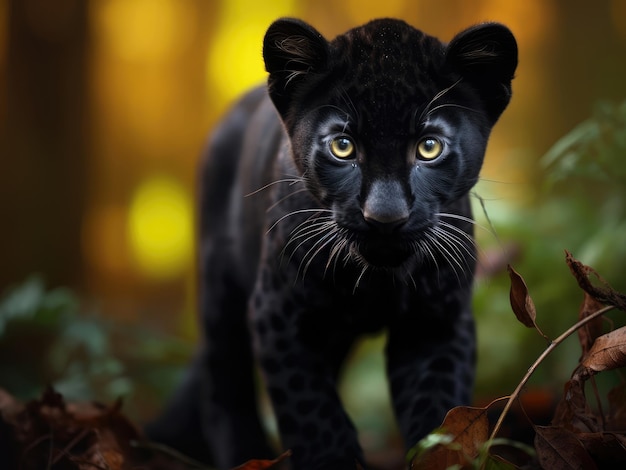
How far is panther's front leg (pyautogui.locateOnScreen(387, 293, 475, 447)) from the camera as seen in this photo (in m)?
2.31

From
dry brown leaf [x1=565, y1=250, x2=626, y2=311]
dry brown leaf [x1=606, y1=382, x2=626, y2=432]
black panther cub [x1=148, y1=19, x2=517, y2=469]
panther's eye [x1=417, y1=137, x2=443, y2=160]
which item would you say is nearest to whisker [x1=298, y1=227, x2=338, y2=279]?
black panther cub [x1=148, y1=19, x2=517, y2=469]

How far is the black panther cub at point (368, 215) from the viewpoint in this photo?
2.07 metres

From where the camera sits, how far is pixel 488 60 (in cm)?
218

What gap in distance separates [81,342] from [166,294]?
2.62 meters

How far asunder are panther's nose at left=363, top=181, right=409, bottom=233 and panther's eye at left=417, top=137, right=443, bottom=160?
0.16 metres

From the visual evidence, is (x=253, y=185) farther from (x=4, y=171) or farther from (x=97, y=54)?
(x=97, y=54)

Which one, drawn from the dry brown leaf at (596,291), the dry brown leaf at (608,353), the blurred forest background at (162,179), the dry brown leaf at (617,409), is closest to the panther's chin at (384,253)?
the dry brown leaf at (596,291)

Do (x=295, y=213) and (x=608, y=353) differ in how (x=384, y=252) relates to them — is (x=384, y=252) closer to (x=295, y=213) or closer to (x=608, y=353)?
(x=295, y=213)

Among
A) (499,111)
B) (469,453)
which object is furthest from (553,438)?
(499,111)

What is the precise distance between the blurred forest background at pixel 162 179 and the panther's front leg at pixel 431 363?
1.21m

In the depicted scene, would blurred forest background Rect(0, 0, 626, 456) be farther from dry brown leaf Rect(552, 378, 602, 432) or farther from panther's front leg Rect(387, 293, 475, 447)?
dry brown leaf Rect(552, 378, 602, 432)

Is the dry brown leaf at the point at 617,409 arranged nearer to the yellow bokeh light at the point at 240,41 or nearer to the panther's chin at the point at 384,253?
the panther's chin at the point at 384,253

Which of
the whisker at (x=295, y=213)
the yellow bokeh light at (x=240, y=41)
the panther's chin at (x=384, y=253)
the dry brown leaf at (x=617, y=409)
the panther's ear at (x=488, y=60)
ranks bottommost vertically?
the dry brown leaf at (x=617, y=409)

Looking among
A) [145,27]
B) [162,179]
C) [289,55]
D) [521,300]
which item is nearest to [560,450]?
[521,300]
